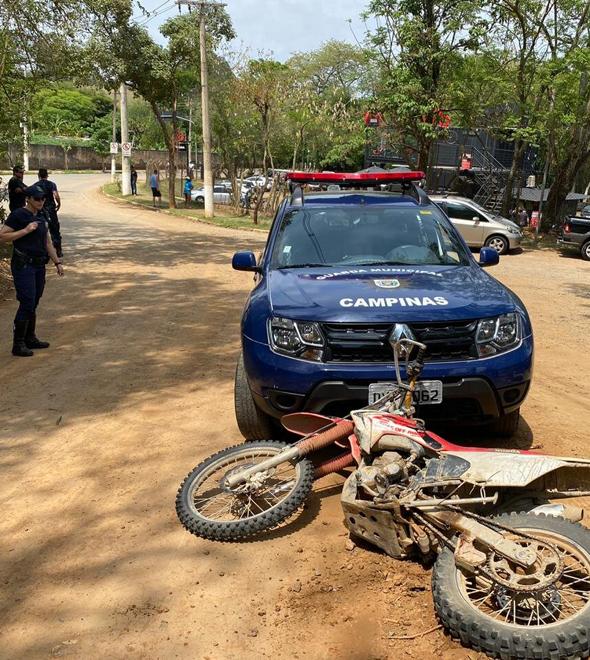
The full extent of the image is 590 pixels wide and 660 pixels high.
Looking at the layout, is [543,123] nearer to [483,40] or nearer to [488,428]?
[483,40]

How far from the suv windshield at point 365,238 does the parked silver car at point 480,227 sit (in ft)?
48.8

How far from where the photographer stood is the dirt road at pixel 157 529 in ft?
9.55

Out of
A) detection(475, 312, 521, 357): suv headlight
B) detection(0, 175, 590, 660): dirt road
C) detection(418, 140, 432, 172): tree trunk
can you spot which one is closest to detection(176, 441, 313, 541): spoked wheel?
detection(0, 175, 590, 660): dirt road

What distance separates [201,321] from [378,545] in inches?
233

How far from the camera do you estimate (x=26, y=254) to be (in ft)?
23.5

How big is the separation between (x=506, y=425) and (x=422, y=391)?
0.96 m

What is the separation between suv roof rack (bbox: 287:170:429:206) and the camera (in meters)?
6.07

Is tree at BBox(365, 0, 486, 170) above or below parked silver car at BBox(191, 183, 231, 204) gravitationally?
above

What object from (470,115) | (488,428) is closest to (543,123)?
(470,115)

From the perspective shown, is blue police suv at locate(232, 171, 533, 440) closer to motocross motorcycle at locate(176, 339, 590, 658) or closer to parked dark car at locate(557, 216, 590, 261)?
motocross motorcycle at locate(176, 339, 590, 658)

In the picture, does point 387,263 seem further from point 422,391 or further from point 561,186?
point 561,186

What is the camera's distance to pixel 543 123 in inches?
870

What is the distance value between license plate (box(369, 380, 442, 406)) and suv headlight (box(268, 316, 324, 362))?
1.21ft

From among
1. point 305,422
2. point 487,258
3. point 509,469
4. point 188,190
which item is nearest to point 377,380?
point 305,422
